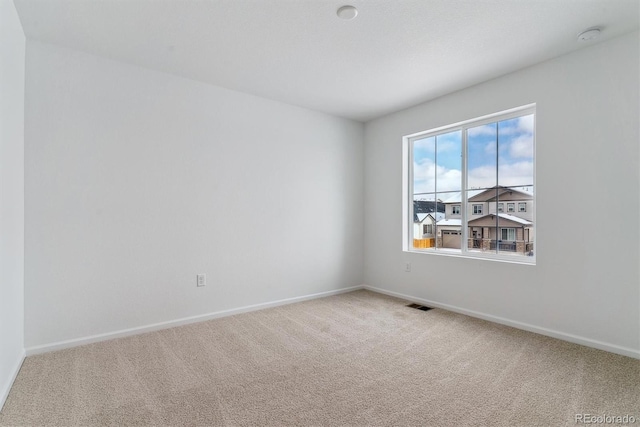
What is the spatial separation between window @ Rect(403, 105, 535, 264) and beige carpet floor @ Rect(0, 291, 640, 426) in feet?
3.17

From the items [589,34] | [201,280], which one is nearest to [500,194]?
[589,34]

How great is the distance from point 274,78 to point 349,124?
1685 millimetres

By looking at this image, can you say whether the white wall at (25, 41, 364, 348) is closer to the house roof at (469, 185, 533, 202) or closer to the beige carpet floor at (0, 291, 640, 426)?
the beige carpet floor at (0, 291, 640, 426)

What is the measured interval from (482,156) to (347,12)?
7.34 ft

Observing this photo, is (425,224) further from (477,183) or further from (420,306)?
(420,306)

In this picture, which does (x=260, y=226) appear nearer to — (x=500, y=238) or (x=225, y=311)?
(x=225, y=311)

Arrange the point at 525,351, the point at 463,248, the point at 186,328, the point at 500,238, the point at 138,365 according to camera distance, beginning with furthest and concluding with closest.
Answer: the point at 463,248 → the point at 500,238 → the point at 186,328 → the point at 525,351 → the point at 138,365

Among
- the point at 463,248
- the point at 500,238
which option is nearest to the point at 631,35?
the point at 500,238

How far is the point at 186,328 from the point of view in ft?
10.3

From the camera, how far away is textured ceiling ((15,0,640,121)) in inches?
86.4

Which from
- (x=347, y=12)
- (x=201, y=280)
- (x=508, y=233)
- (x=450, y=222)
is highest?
(x=347, y=12)

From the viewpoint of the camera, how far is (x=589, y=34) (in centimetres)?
247

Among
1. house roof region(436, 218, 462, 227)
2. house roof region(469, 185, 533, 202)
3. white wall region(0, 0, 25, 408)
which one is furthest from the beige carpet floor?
house roof region(469, 185, 533, 202)

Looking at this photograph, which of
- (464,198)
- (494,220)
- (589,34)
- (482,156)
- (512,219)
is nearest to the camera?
(589,34)
